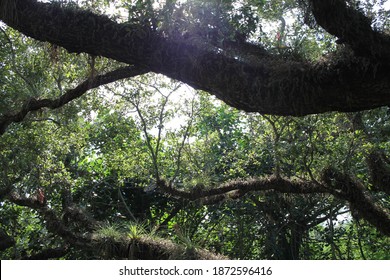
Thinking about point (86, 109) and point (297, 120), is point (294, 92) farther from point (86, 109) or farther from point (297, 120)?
point (86, 109)

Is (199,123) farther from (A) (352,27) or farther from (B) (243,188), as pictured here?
(A) (352,27)

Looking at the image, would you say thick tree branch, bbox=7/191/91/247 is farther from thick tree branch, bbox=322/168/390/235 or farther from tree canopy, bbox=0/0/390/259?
thick tree branch, bbox=322/168/390/235

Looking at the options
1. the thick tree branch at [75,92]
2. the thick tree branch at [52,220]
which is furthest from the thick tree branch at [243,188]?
the thick tree branch at [75,92]

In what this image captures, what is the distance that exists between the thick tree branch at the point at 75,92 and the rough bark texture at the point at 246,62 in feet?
2.59

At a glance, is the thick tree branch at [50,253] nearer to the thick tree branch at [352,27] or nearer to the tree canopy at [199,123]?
the tree canopy at [199,123]

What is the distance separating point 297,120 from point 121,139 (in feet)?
14.8

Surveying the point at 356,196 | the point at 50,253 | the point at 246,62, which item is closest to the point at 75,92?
the point at 246,62

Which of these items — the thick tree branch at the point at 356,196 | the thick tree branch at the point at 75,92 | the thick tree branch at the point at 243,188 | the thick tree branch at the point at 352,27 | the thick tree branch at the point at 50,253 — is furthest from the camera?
the thick tree branch at the point at 50,253

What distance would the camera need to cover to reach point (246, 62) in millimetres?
3488

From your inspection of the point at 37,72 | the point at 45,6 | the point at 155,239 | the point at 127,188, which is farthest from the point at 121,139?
the point at 45,6

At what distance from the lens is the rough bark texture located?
9.95ft

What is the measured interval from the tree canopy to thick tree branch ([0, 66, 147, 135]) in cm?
2

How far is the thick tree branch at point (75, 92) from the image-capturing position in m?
4.75

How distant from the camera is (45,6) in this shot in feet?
12.7
